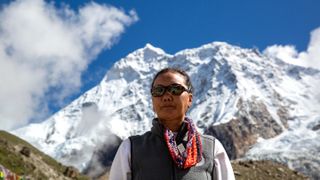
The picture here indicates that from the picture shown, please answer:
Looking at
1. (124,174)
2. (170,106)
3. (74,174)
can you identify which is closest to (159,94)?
(170,106)

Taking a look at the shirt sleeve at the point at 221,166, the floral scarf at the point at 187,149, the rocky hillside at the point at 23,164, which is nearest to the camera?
the floral scarf at the point at 187,149

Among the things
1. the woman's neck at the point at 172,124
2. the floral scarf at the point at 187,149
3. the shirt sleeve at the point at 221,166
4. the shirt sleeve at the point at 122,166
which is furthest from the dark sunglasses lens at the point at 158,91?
the shirt sleeve at the point at 221,166

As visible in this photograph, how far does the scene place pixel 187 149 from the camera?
198 inches

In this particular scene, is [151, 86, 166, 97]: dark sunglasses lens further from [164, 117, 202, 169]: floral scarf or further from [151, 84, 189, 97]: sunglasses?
[164, 117, 202, 169]: floral scarf

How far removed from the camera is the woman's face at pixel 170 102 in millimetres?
5234

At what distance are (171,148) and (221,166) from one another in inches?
20.9

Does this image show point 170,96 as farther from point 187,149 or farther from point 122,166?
point 122,166

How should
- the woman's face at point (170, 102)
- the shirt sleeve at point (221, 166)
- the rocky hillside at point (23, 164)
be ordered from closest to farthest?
the shirt sleeve at point (221, 166), the woman's face at point (170, 102), the rocky hillside at point (23, 164)

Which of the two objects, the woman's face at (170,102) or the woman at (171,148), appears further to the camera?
the woman's face at (170,102)

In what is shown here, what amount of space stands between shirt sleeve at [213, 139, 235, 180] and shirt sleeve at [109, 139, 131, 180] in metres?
0.79

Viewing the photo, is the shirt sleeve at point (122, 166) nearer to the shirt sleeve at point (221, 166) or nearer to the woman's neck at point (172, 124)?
the woman's neck at point (172, 124)

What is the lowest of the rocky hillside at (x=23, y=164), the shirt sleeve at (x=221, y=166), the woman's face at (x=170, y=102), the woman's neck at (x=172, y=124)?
the shirt sleeve at (x=221, y=166)

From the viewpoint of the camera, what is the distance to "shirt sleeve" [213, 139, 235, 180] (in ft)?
16.7

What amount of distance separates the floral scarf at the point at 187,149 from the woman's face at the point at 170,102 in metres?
0.13
